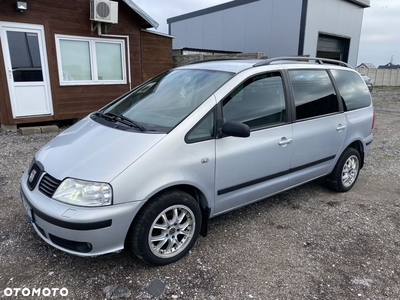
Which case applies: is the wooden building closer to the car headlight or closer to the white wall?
the car headlight

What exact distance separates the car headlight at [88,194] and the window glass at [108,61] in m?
6.72

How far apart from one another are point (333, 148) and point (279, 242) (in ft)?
4.95

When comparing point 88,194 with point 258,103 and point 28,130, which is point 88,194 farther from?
point 28,130

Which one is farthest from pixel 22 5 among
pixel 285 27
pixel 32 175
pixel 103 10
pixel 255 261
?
pixel 285 27

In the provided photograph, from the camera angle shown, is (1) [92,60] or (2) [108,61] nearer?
(1) [92,60]

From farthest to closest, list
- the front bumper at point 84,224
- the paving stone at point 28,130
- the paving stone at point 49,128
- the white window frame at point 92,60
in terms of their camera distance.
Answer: the white window frame at point 92,60 < the paving stone at point 49,128 < the paving stone at point 28,130 < the front bumper at point 84,224

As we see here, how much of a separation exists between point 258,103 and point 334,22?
17324 millimetres

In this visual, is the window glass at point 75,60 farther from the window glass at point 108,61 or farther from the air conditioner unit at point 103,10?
the air conditioner unit at point 103,10

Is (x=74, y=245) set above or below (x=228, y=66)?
below

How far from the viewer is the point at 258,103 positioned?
3078 mm

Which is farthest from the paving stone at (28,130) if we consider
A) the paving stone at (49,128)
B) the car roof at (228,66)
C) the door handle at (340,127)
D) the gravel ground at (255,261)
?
the door handle at (340,127)

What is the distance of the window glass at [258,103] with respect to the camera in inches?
113

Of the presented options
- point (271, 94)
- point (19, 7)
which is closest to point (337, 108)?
point (271, 94)

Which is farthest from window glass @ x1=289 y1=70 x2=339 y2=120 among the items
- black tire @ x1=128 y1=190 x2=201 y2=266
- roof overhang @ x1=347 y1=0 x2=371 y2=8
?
roof overhang @ x1=347 y1=0 x2=371 y2=8
